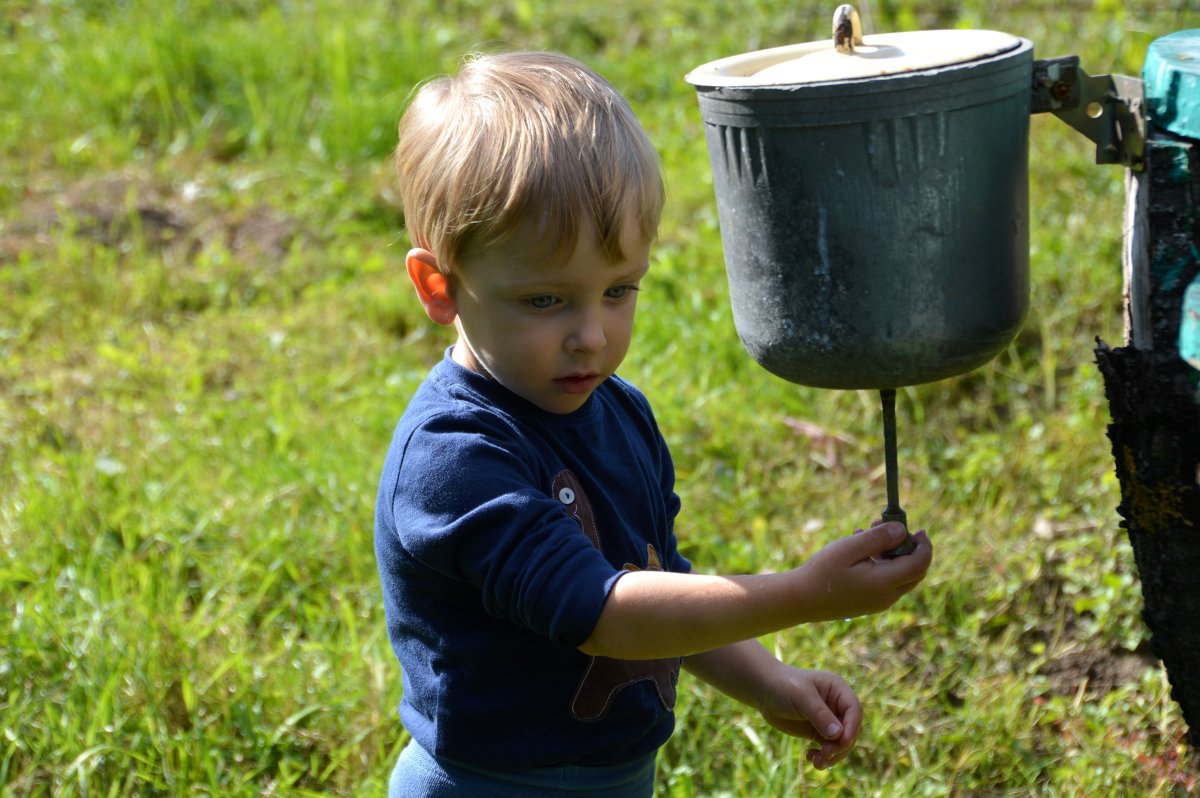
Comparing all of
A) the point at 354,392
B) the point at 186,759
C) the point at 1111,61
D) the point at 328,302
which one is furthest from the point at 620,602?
the point at 1111,61

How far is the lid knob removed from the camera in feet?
5.50

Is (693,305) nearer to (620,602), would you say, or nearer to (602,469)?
(602,469)

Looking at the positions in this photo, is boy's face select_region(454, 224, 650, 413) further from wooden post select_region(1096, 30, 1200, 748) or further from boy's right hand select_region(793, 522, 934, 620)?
wooden post select_region(1096, 30, 1200, 748)

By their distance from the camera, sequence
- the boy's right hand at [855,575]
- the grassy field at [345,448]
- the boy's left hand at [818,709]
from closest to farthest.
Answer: the boy's right hand at [855,575]
the boy's left hand at [818,709]
the grassy field at [345,448]

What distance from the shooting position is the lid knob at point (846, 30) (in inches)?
66.0

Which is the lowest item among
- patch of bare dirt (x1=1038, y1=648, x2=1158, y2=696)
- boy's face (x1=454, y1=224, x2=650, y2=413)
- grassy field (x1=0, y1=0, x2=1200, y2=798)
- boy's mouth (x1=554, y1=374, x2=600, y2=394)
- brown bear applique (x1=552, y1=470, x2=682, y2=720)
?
patch of bare dirt (x1=1038, y1=648, x2=1158, y2=696)

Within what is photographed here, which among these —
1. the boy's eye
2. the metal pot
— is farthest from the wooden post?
the boy's eye

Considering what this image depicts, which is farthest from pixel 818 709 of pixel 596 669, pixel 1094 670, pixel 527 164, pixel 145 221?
pixel 145 221

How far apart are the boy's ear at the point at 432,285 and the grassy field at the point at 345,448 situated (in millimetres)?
1091

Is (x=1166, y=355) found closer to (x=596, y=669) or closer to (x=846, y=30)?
(x=846, y=30)

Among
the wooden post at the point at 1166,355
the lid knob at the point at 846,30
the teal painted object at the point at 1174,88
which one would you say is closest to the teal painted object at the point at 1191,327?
the wooden post at the point at 1166,355

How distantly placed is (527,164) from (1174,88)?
82 cm

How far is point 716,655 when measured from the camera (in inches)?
82.8

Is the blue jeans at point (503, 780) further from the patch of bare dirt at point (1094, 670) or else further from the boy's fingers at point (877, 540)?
the patch of bare dirt at point (1094, 670)
